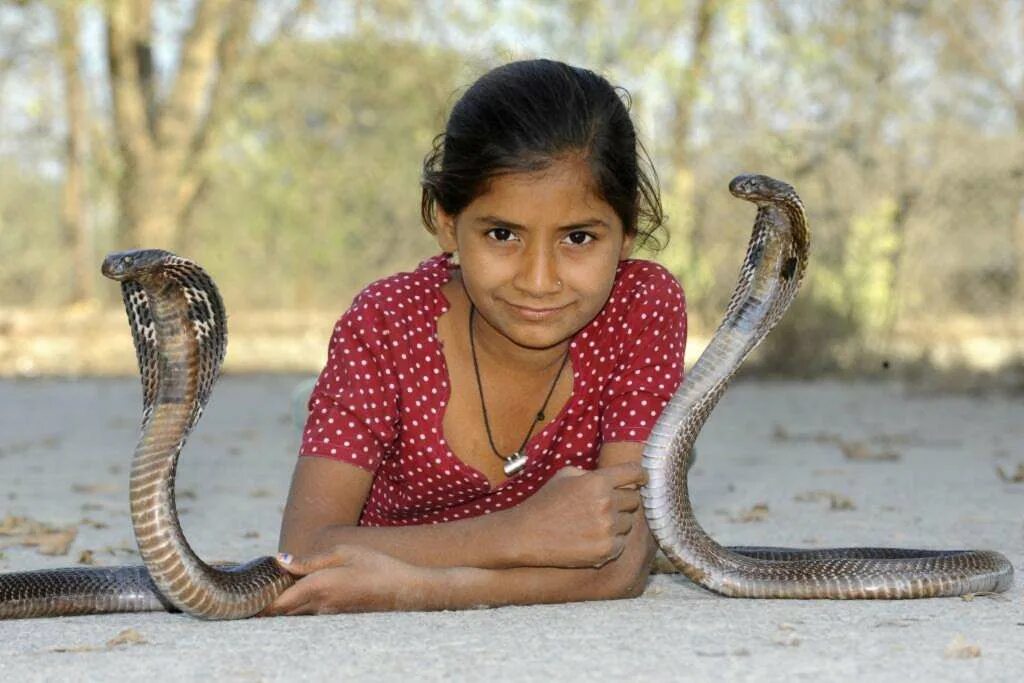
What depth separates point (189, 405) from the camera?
3162 millimetres

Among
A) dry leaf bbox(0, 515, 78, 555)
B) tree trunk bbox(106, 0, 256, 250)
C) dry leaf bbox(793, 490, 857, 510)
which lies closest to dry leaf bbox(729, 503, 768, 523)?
dry leaf bbox(793, 490, 857, 510)

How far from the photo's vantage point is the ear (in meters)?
3.75

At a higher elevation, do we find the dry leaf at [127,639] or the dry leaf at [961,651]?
the dry leaf at [961,651]

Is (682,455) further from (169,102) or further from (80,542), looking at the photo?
(169,102)

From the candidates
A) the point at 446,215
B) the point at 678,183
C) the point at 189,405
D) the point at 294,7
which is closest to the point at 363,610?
the point at 189,405

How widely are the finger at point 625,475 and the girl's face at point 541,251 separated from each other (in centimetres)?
34

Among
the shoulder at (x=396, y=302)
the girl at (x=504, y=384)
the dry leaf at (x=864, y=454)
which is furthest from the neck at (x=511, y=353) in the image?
the dry leaf at (x=864, y=454)

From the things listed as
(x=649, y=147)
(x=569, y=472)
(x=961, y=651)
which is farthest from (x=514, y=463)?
(x=649, y=147)

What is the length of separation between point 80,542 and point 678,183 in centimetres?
924

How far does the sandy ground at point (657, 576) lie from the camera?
296cm

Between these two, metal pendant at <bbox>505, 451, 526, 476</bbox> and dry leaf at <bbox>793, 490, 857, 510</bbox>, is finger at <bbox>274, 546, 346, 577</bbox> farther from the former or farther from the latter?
dry leaf at <bbox>793, 490, 857, 510</bbox>

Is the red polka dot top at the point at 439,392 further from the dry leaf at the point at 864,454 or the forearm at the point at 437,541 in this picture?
the dry leaf at the point at 864,454

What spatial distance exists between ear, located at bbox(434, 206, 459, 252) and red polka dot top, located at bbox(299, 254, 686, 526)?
0.72 ft

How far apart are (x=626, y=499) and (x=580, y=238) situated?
0.62 metres
